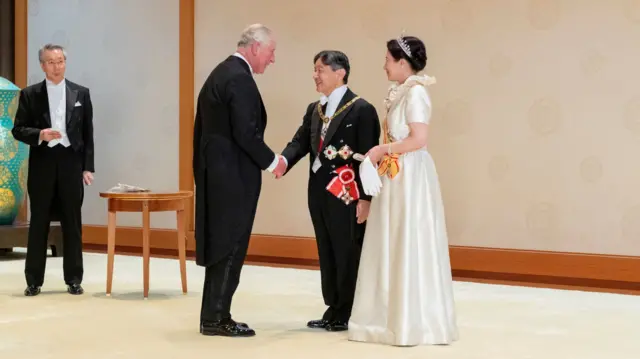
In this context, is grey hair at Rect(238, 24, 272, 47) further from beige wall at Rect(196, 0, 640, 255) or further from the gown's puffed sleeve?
beige wall at Rect(196, 0, 640, 255)

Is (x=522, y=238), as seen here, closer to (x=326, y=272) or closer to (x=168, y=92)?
(x=326, y=272)

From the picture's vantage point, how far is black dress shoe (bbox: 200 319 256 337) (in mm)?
3941

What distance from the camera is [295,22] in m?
7.18

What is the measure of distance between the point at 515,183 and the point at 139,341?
3.27 m

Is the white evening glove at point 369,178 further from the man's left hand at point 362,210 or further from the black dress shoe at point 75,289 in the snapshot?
the black dress shoe at point 75,289

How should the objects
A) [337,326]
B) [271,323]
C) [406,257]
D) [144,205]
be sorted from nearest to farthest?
[406,257]
[337,326]
[271,323]
[144,205]

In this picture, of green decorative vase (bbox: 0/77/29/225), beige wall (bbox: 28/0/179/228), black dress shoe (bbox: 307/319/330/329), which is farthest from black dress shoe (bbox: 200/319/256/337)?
beige wall (bbox: 28/0/179/228)

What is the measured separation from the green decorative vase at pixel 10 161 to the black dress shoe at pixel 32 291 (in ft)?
6.88

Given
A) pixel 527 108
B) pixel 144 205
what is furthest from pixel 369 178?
pixel 527 108

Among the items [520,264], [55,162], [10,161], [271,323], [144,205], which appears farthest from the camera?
[10,161]

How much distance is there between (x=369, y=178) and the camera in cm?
381

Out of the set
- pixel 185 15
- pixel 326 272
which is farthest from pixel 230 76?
pixel 185 15

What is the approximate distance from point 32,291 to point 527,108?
138 inches

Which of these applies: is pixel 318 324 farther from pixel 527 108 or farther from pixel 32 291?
pixel 527 108
